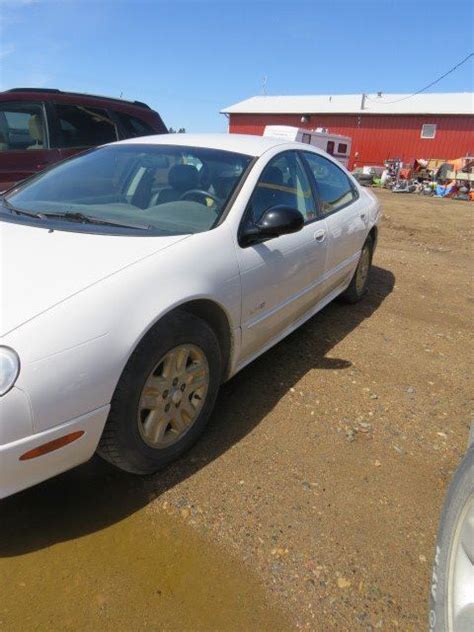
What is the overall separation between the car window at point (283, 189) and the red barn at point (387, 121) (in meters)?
26.8

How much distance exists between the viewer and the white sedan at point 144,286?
180 centimetres

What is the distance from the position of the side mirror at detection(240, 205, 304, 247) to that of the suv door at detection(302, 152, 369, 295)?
99 centimetres

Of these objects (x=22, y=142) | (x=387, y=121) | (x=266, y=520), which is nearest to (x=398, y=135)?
(x=387, y=121)

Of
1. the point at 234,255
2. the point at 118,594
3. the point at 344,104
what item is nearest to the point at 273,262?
the point at 234,255

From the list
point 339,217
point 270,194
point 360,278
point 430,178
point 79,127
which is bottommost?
point 430,178

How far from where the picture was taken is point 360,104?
104ft

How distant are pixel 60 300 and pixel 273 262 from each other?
134 centimetres

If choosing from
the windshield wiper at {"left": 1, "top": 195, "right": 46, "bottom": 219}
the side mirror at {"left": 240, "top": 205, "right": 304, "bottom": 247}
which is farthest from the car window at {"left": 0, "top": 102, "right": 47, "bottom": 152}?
the side mirror at {"left": 240, "top": 205, "right": 304, "bottom": 247}

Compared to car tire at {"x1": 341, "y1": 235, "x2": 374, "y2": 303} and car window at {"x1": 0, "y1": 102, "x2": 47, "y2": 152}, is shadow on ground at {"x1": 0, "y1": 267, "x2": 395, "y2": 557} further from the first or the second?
car window at {"x1": 0, "y1": 102, "x2": 47, "y2": 152}

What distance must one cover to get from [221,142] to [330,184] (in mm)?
1176

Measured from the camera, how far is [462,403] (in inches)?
130

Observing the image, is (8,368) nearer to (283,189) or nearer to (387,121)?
(283,189)

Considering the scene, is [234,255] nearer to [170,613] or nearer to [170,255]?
[170,255]

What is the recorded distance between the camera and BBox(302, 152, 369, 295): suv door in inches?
149
